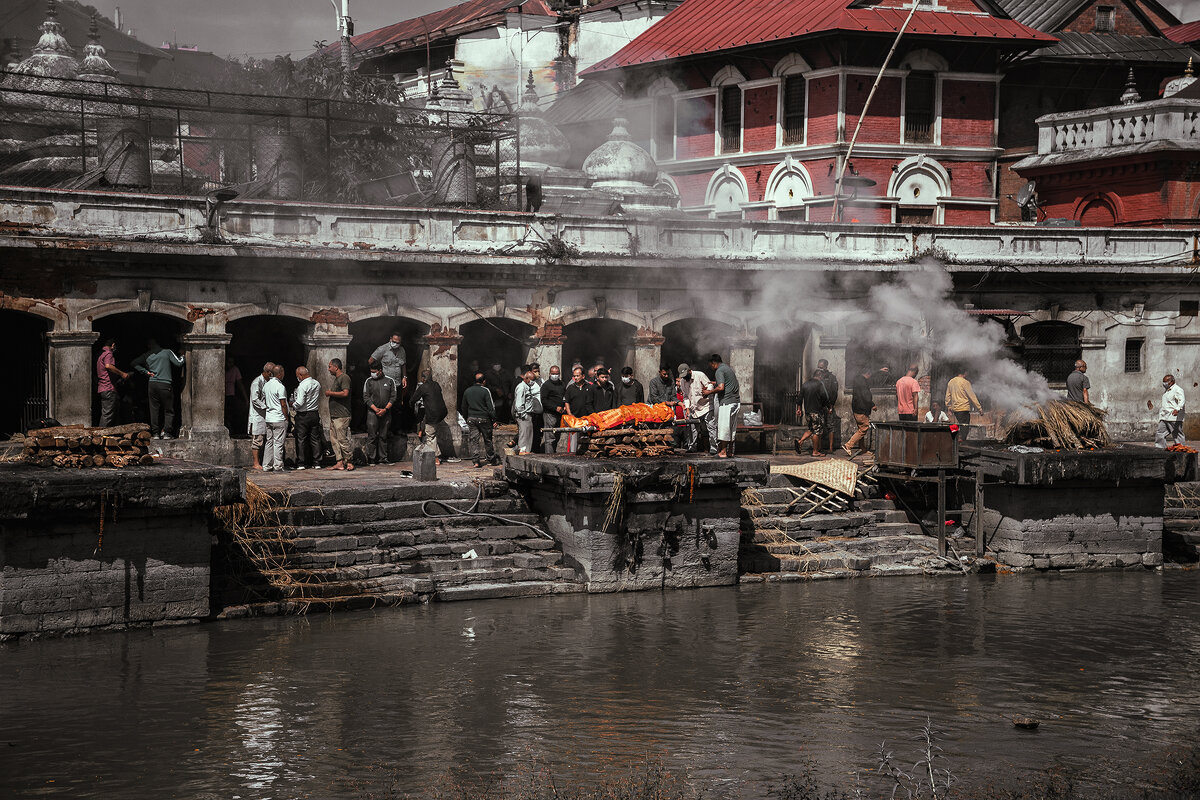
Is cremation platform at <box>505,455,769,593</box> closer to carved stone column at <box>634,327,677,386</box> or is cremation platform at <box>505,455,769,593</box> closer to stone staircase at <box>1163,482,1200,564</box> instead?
stone staircase at <box>1163,482,1200,564</box>

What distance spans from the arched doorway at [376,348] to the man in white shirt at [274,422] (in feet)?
9.44

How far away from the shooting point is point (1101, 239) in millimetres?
25219

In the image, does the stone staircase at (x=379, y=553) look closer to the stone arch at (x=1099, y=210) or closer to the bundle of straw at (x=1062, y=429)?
the bundle of straw at (x=1062, y=429)

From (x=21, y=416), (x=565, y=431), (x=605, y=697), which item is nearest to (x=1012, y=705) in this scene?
(x=605, y=697)

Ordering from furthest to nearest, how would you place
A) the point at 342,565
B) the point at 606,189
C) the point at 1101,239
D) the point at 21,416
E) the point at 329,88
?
the point at 329,88 < the point at 606,189 < the point at 1101,239 < the point at 21,416 < the point at 342,565

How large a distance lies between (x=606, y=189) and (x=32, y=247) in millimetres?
13340

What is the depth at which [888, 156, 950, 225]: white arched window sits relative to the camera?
102 ft

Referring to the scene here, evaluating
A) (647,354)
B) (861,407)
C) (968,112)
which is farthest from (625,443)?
(968,112)

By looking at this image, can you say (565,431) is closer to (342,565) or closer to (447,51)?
(342,565)

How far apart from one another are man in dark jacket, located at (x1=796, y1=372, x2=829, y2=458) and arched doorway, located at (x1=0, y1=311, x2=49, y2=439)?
1173 cm

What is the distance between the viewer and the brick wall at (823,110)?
3056cm

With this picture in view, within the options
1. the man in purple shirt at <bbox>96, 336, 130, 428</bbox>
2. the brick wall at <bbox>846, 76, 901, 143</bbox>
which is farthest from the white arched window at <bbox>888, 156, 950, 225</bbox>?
the man in purple shirt at <bbox>96, 336, 130, 428</bbox>

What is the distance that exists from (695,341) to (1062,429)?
828cm

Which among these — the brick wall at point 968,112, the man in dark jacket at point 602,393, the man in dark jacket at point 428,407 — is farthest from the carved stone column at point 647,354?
the brick wall at point 968,112
